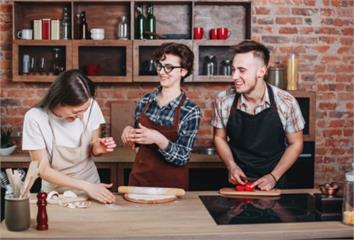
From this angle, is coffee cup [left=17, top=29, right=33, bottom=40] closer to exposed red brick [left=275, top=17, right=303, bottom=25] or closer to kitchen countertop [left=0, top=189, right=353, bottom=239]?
exposed red brick [left=275, top=17, right=303, bottom=25]

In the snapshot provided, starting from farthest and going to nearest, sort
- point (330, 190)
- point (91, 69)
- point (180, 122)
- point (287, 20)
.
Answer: point (287, 20)
point (91, 69)
point (180, 122)
point (330, 190)

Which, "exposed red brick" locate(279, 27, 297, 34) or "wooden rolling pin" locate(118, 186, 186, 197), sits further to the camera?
"exposed red brick" locate(279, 27, 297, 34)

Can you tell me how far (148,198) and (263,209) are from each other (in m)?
0.53

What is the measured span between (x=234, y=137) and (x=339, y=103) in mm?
2338

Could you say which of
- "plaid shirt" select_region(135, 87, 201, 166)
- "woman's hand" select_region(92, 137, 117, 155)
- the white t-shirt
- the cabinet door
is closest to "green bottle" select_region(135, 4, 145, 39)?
the cabinet door

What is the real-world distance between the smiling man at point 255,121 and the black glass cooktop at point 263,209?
447 mm

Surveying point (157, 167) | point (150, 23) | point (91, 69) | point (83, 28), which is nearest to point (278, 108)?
point (157, 167)

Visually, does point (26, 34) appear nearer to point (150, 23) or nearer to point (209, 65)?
point (150, 23)

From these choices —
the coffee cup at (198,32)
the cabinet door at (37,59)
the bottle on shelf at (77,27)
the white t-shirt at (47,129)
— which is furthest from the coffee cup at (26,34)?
the white t-shirt at (47,129)

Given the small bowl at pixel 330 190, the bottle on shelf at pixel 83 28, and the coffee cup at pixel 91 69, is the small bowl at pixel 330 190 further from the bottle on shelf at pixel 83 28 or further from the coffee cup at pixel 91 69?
the bottle on shelf at pixel 83 28

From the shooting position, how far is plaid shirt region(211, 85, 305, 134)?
117 inches

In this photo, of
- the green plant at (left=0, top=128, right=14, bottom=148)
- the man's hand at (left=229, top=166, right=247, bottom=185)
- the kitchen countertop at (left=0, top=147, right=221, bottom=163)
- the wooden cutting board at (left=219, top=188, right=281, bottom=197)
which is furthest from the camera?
the green plant at (left=0, top=128, right=14, bottom=148)

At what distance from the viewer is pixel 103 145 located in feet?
8.36

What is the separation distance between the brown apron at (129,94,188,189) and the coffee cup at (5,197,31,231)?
3.31 feet
